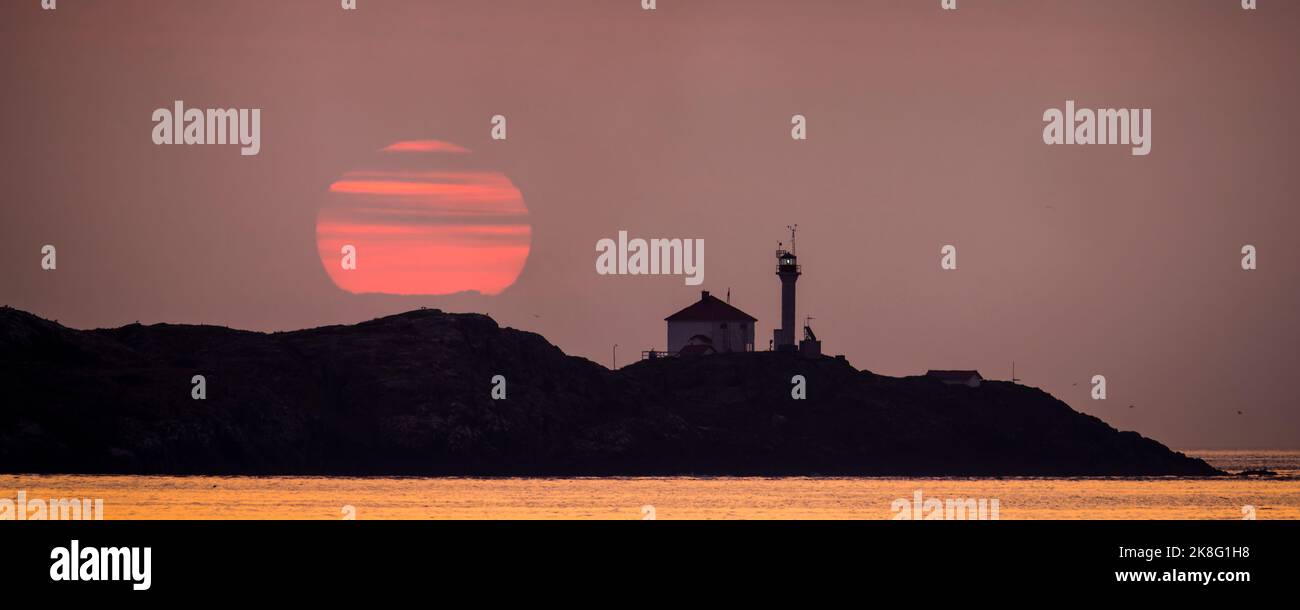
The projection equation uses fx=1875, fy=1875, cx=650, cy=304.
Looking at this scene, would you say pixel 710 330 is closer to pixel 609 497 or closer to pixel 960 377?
pixel 960 377

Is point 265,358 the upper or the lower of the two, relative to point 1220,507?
Result: upper

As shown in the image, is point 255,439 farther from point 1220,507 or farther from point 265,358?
point 1220,507

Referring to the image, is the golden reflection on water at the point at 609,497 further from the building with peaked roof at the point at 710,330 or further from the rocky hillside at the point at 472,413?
the building with peaked roof at the point at 710,330

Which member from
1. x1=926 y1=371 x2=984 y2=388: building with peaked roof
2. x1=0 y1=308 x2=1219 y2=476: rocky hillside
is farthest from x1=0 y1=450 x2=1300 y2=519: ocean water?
x1=926 y1=371 x2=984 y2=388: building with peaked roof

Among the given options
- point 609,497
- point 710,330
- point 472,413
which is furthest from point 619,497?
point 710,330
